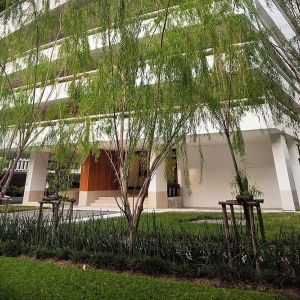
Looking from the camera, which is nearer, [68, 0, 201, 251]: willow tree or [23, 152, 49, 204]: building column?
[68, 0, 201, 251]: willow tree

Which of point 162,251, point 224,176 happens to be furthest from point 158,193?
point 162,251

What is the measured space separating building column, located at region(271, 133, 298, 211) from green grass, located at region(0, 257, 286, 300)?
368 inches

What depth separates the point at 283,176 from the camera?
11.7m

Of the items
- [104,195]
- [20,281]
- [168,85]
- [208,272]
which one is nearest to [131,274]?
[208,272]

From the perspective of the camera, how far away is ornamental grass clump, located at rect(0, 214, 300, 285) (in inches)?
147

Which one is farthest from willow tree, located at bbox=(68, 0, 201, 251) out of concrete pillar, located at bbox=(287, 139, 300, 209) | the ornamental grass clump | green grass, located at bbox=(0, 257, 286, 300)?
concrete pillar, located at bbox=(287, 139, 300, 209)

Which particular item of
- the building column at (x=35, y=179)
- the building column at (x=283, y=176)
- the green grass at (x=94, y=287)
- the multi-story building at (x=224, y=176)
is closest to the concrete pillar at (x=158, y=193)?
the multi-story building at (x=224, y=176)

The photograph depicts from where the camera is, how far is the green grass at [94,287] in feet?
11.1

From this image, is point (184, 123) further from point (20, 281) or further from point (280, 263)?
point (20, 281)

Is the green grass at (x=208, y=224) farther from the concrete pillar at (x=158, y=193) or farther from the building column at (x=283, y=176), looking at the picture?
the concrete pillar at (x=158, y=193)

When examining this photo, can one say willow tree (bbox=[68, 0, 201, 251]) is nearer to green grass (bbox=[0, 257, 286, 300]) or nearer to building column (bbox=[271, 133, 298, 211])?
green grass (bbox=[0, 257, 286, 300])

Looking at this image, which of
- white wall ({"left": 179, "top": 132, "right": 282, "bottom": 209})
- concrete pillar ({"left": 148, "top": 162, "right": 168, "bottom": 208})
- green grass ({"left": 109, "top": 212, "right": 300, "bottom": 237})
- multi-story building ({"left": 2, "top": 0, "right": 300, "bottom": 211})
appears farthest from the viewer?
concrete pillar ({"left": 148, "top": 162, "right": 168, "bottom": 208})

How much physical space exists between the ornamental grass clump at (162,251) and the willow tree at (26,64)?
1.47m

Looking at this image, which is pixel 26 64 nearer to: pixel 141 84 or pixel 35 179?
pixel 141 84
